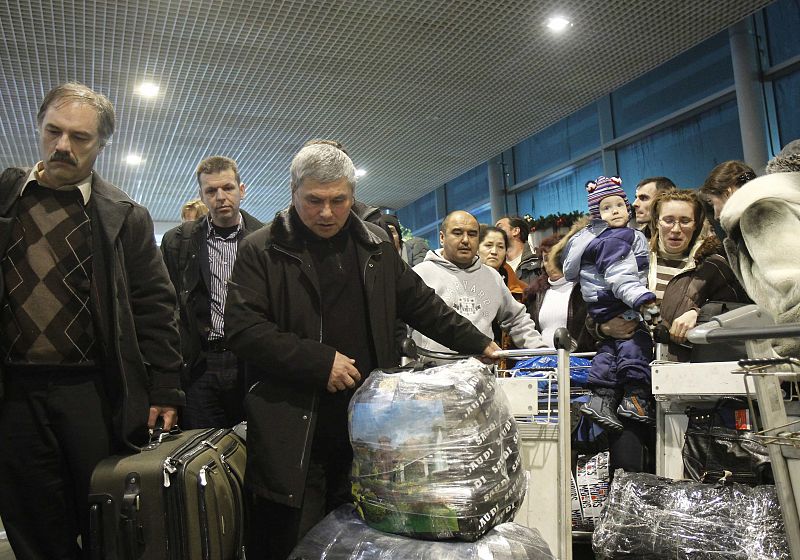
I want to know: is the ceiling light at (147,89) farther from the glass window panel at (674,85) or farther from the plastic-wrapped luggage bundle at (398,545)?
the plastic-wrapped luggage bundle at (398,545)

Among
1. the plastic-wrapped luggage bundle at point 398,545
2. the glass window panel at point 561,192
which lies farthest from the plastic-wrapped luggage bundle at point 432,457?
the glass window panel at point 561,192

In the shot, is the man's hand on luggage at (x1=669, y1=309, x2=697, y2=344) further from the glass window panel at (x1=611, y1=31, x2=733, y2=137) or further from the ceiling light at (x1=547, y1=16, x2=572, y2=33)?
the glass window panel at (x1=611, y1=31, x2=733, y2=137)

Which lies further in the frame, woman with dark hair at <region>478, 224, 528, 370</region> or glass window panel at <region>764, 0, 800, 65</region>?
glass window panel at <region>764, 0, 800, 65</region>

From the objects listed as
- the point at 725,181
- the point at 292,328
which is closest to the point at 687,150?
the point at 725,181

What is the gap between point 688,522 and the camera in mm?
2260

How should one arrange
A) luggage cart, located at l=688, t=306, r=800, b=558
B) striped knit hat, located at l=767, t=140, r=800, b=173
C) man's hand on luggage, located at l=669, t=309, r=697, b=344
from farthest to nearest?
man's hand on luggage, located at l=669, t=309, r=697, b=344 → striped knit hat, located at l=767, t=140, r=800, b=173 → luggage cart, located at l=688, t=306, r=800, b=558

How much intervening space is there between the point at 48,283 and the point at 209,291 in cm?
100

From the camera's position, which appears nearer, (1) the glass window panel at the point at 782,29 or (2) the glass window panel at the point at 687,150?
(1) the glass window panel at the point at 782,29

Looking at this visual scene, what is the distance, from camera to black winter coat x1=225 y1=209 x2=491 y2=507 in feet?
5.57

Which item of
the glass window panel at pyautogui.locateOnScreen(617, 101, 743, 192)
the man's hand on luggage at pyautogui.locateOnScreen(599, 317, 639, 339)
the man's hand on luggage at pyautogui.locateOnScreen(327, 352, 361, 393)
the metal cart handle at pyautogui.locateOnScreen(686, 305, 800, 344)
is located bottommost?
the man's hand on luggage at pyautogui.locateOnScreen(327, 352, 361, 393)

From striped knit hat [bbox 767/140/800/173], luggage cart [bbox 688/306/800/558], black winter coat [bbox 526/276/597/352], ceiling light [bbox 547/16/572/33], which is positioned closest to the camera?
luggage cart [bbox 688/306/800/558]

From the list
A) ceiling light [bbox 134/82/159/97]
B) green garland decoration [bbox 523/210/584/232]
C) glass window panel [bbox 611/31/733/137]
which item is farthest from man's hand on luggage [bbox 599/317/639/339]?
ceiling light [bbox 134/82/159/97]

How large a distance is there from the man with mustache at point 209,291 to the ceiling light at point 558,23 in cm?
375

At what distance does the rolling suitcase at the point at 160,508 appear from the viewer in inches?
64.6
